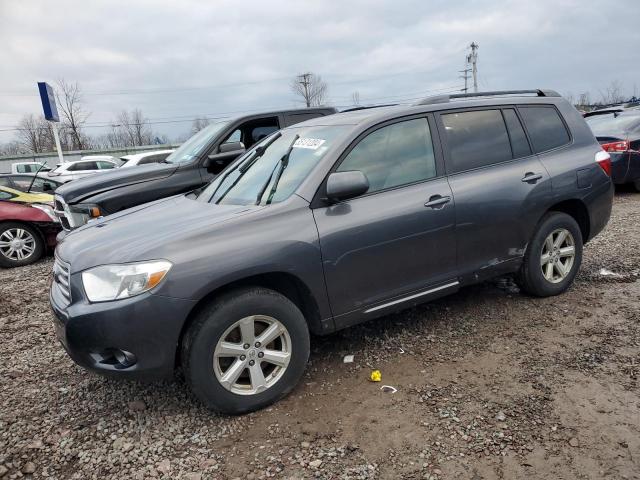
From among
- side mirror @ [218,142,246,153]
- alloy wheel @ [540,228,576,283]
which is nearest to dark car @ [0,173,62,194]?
side mirror @ [218,142,246,153]

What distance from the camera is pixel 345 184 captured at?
3.07 metres

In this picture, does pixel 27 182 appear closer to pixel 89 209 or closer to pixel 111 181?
pixel 111 181

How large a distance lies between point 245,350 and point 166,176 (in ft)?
12.7

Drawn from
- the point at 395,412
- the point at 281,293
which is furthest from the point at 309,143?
the point at 395,412

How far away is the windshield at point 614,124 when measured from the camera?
9.31 m

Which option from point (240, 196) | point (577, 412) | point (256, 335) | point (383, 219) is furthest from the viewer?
point (240, 196)

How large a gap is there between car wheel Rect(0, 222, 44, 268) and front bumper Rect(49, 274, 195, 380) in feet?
18.8

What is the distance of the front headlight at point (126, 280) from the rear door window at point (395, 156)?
1.39 m

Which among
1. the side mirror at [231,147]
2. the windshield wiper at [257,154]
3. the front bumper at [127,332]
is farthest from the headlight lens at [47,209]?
the front bumper at [127,332]

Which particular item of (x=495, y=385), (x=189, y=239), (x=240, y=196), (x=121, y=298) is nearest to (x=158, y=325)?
(x=121, y=298)

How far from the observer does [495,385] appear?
3104 millimetres

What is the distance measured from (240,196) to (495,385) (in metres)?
2.19

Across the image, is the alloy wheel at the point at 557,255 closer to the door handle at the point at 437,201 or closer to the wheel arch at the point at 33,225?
the door handle at the point at 437,201

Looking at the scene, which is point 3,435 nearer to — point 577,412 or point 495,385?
point 495,385
